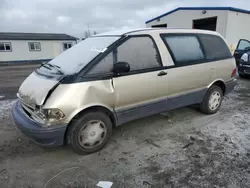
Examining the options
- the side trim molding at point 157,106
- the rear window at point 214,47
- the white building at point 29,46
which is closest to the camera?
the side trim molding at point 157,106

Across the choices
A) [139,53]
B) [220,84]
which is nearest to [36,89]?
[139,53]

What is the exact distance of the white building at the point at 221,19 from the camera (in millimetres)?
12273

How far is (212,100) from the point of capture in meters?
4.40

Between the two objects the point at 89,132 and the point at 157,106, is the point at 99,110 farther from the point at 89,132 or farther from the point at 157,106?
the point at 157,106

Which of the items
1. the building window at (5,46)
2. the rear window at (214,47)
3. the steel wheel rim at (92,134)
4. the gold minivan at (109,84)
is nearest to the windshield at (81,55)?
the gold minivan at (109,84)

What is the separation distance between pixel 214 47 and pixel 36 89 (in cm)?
375

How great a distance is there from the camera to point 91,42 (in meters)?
3.49

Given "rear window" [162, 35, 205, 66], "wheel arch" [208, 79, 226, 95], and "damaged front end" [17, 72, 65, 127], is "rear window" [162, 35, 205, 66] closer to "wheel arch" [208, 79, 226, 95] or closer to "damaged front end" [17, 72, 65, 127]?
"wheel arch" [208, 79, 226, 95]

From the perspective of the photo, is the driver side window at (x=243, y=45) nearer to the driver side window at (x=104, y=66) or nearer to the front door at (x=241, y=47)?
the front door at (x=241, y=47)

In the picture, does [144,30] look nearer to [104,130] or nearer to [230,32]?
[104,130]

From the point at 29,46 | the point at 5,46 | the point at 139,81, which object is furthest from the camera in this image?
the point at 29,46

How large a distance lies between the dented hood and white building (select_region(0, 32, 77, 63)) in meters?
23.0

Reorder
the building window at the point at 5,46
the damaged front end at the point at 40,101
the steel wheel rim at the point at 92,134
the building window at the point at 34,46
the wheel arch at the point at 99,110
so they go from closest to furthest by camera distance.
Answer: the damaged front end at the point at 40,101
the wheel arch at the point at 99,110
the steel wheel rim at the point at 92,134
the building window at the point at 5,46
the building window at the point at 34,46

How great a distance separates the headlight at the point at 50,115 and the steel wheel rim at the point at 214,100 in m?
3.37
